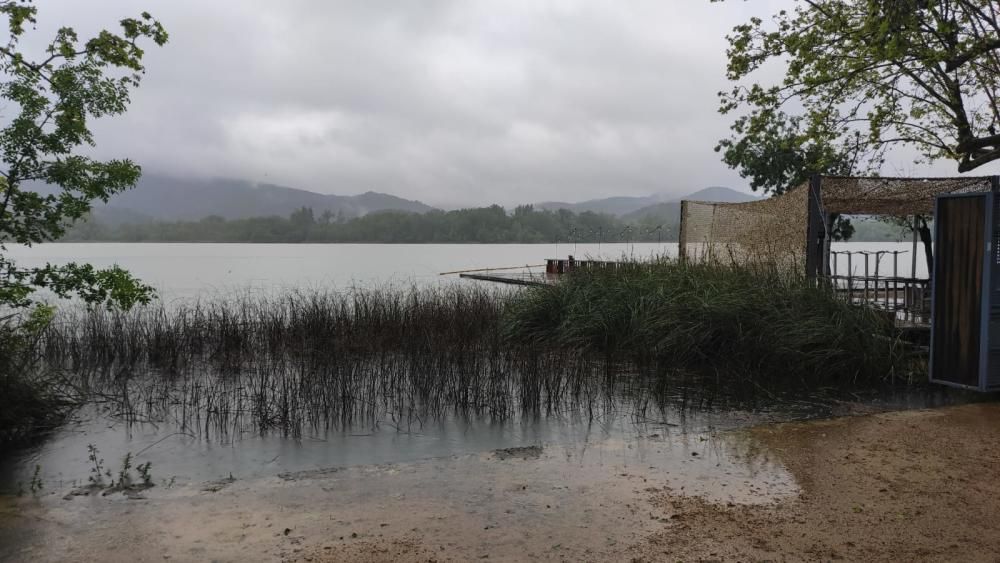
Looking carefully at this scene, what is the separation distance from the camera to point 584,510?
3.74 metres

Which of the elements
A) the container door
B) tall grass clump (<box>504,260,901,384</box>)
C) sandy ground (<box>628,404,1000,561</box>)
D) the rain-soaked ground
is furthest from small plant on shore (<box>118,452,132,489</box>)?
the container door

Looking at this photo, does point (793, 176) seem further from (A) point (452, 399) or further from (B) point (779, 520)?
(B) point (779, 520)

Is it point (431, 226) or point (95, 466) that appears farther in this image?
point (431, 226)

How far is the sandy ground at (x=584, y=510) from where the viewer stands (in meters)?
3.19

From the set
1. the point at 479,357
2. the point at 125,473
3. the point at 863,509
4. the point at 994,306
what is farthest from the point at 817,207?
the point at 125,473

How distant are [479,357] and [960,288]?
15.2ft

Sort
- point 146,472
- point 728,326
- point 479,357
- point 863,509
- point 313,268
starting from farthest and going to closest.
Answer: point 313,268, point 728,326, point 479,357, point 146,472, point 863,509

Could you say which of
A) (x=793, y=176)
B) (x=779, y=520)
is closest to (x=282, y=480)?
(x=779, y=520)

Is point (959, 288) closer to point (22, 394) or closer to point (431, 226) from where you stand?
point (22, 394)

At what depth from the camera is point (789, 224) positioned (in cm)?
994

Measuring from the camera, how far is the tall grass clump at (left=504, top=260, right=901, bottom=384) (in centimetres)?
766

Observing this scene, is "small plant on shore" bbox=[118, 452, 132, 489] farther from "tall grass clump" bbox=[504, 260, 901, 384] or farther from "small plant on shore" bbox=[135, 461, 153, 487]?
"tall grass clump" bbox=[504, 260, 901, 384]

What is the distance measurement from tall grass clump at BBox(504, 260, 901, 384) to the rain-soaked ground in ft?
3.89

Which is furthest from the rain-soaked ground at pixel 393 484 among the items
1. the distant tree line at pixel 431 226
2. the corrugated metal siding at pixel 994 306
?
the distant tree line at pixel 431 226
